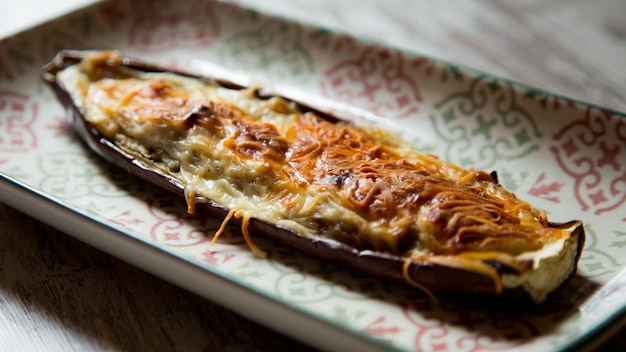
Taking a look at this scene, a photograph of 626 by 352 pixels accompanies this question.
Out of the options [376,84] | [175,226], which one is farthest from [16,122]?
[376,84]

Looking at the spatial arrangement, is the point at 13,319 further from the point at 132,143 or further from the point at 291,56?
the point at 291,56

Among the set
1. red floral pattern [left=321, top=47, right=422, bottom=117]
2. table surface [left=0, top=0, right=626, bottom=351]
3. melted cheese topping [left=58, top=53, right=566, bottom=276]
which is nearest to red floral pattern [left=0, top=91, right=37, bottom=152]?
melted cheese topping [left=58, top=53, right=566, bottom=276]

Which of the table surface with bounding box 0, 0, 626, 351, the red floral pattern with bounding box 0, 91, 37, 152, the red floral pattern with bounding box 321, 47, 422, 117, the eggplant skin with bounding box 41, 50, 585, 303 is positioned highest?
the red floral pattern with bounding box 321, 47, 422, 117

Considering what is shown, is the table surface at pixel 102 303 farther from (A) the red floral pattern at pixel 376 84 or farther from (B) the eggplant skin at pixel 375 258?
(A) the red floral pattern at pixel 376 84

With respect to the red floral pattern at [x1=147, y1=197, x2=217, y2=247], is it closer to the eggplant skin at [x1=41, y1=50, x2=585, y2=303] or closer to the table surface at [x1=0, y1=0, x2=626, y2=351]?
the eggplant skin at [x1=41, y1=50, x2=585, y2=303]

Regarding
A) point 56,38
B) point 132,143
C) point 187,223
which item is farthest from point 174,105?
point 56,38

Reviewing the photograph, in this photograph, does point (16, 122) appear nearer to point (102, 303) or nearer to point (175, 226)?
point (175, 226)
